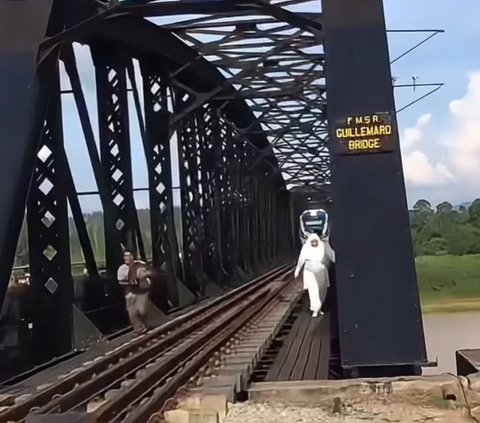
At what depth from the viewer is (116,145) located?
16.5 meters

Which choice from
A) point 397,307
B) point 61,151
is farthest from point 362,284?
point 61,151

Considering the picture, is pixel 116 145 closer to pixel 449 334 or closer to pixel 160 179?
pixel 160 179

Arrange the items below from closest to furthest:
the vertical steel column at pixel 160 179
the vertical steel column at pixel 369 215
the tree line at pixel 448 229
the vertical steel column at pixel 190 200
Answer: the vertical steel column at pixel 369 215
the vertical steel column at pixel 160 179
the vertical steel column at pixel 190 200
the tree line at pixel 448 229

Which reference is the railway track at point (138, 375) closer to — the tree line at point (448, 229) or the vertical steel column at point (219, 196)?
the vertical steel column at point (219, 196)

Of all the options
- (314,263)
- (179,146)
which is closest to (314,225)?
(314,263)

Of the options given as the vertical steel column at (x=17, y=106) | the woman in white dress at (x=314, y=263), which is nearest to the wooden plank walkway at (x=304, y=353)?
the woman in white dress at (x=314, y=263)

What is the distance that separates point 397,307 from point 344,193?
118 cm

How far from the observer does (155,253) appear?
746 inches

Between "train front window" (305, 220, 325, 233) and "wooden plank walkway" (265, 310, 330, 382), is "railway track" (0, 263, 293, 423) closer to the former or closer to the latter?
"wooden plank walkway" (265, 310, 330, 382)

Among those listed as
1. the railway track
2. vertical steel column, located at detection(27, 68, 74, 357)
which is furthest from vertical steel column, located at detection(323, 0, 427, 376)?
vertical steel column, located at detection(27, 68, 74, 357)

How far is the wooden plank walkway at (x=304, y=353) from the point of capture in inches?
374

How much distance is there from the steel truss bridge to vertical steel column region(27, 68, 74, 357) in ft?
0.07

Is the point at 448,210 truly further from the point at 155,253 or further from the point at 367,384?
the point at 367,384

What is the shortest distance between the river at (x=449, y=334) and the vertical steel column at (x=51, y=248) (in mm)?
12036
